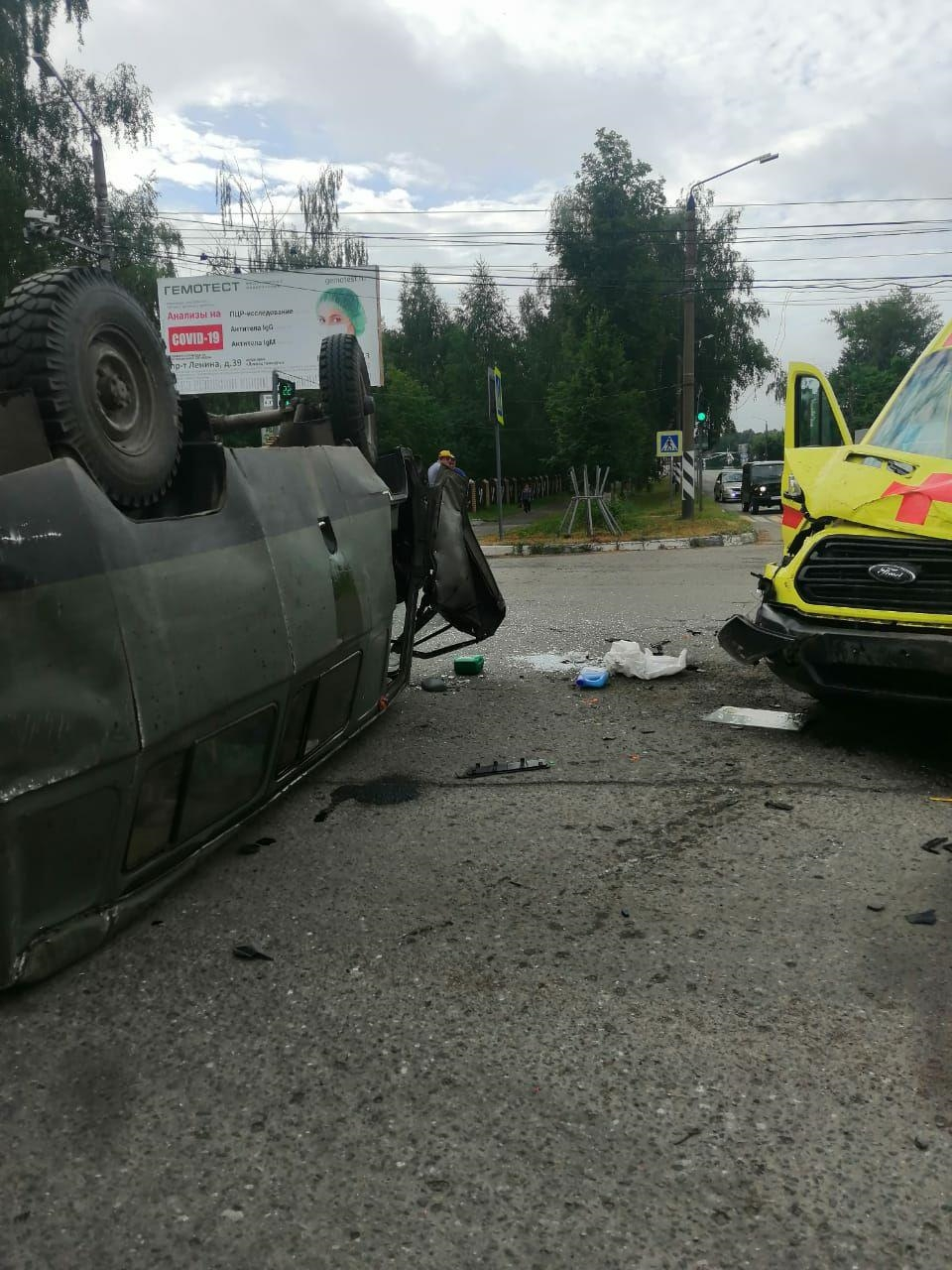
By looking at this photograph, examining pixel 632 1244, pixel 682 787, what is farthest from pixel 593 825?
pixel 632 1244

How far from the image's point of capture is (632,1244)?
1.80 meters

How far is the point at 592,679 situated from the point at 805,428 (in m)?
1.97

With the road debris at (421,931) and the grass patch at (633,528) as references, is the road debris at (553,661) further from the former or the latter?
the grass patch at (633,528)

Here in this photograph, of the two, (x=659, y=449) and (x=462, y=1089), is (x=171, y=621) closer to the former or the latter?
(x=462, y=1089)

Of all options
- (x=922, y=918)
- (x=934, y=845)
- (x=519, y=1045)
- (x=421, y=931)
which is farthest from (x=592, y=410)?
(x=519, y=1045)

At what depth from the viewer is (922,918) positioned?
304cm

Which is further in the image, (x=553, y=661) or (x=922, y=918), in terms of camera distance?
(x=553, y=661)

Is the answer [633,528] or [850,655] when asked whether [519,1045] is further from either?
[633,528]

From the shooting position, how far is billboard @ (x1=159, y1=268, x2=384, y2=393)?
27.0m

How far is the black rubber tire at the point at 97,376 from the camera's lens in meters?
2.92

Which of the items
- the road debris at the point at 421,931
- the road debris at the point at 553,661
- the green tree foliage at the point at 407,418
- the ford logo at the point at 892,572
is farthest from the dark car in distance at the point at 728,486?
the road debris at the point at 421,931

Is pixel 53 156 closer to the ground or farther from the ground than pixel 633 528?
farther from the ground

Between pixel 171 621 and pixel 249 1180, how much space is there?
1.52 metres

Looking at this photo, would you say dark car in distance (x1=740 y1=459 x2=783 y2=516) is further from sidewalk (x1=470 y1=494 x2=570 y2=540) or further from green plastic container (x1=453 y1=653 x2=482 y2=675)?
green plastic container (x1=453 y1=653 x2=482 y2=675)
